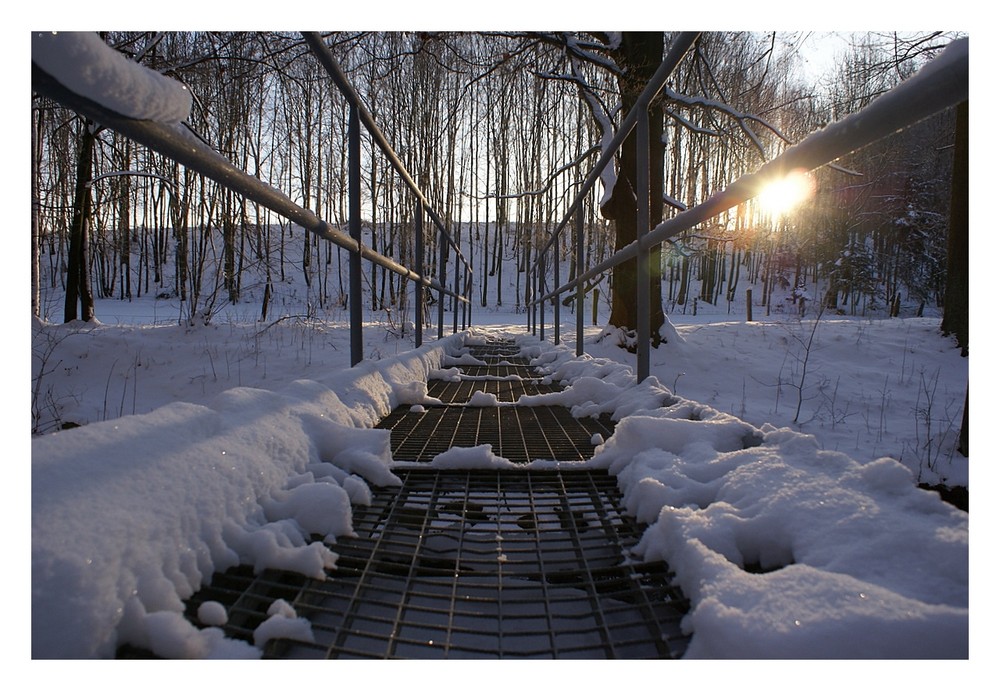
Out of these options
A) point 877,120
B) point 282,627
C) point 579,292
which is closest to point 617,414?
point 877,120

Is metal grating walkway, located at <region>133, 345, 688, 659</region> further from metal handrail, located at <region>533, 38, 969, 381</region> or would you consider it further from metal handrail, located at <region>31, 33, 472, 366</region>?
metal handrail, located at <region>533, 38, 969, 381</region>

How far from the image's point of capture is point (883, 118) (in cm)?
84

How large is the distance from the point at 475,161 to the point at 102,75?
2194 cm

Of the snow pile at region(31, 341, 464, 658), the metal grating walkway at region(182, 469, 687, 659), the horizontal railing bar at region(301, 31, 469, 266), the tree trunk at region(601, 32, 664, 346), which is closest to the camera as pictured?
the snow pile at region(31, 341, 464, 658)

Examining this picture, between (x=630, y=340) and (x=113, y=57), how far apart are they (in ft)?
19.0

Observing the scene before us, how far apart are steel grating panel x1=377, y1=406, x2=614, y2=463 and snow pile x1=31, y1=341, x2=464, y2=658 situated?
418 millimetres

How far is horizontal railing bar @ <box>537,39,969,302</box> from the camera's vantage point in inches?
28.1

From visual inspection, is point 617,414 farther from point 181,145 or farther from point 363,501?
point 181,145

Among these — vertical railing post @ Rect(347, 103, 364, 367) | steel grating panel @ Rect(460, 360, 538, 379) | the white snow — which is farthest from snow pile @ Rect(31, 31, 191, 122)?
steel grating panel @ Rect(460, 360, 538, 379)

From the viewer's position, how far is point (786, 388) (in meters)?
5.57

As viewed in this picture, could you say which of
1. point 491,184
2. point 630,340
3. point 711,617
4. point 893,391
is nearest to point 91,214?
point 630,340

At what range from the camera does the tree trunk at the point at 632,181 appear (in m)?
5.45

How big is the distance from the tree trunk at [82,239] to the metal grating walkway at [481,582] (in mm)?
7191

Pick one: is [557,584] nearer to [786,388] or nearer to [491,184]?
[786,388]
